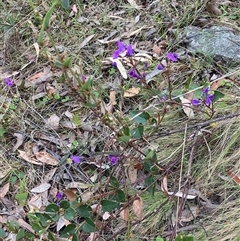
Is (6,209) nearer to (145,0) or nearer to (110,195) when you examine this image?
(110,195)

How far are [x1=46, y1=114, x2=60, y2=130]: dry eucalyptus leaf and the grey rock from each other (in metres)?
0.77

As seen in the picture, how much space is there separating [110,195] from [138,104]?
65 centimetres

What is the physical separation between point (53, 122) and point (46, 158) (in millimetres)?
209

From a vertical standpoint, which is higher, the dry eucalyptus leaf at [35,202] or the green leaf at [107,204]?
the green leaf at [107,204]

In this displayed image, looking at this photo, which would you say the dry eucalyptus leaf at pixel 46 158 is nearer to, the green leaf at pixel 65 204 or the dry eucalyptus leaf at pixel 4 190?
the dry eucalyptus leaf at pixel 4 190

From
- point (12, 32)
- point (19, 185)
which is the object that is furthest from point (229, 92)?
point (12, 32)

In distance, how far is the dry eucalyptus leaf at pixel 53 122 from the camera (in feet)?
7.45

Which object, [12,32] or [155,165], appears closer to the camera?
[155,165]

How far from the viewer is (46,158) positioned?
216 centimetres

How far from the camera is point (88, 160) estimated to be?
2.03 meters

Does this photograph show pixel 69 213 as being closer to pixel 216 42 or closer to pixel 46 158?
pixel 46 158

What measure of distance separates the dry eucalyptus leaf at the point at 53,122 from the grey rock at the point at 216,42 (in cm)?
77

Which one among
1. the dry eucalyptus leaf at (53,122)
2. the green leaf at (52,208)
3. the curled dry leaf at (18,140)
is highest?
the green leaf at (52,208)

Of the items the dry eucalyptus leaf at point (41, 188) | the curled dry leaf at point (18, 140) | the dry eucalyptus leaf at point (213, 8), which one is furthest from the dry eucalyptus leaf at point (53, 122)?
the dry eucalyptus leaf at point (213, 8)
